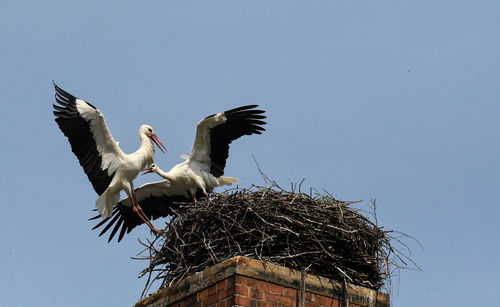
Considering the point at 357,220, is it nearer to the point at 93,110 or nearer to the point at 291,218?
the point at 291,218

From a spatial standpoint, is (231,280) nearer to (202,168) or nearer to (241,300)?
(241,300)

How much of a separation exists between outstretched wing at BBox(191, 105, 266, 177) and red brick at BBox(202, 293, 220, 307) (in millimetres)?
4124

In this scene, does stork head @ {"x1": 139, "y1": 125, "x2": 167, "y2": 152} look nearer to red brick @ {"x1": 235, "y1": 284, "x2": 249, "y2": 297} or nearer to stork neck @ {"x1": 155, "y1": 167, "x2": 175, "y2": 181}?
stork neck @ {"x1": 155, "y1": 167, "x2": 175, "y2": 181}

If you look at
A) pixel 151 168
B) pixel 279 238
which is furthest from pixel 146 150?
pixel 279 238

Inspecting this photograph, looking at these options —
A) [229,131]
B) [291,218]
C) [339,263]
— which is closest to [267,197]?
[291,218]

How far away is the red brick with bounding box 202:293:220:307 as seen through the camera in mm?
7137

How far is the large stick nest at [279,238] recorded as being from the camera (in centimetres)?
779

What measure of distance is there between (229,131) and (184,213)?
2.58m

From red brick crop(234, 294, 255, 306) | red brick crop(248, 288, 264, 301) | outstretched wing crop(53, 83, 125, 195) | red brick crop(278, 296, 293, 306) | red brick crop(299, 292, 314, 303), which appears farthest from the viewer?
outstretched wing crop(53, 83, 125, 195)

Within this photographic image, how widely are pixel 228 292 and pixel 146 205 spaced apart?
4747 mm

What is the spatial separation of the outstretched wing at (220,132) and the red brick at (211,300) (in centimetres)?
412

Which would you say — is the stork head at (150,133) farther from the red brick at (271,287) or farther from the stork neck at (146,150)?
the red brick at (271,287)

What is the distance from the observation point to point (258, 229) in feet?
26.1

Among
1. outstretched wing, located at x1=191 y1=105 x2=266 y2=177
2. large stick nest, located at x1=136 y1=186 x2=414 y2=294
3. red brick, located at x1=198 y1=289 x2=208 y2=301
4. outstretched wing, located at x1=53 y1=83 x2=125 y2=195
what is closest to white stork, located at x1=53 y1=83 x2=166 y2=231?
outstretched wing, located at x1=53 y1=83 x2=125 y2=195
